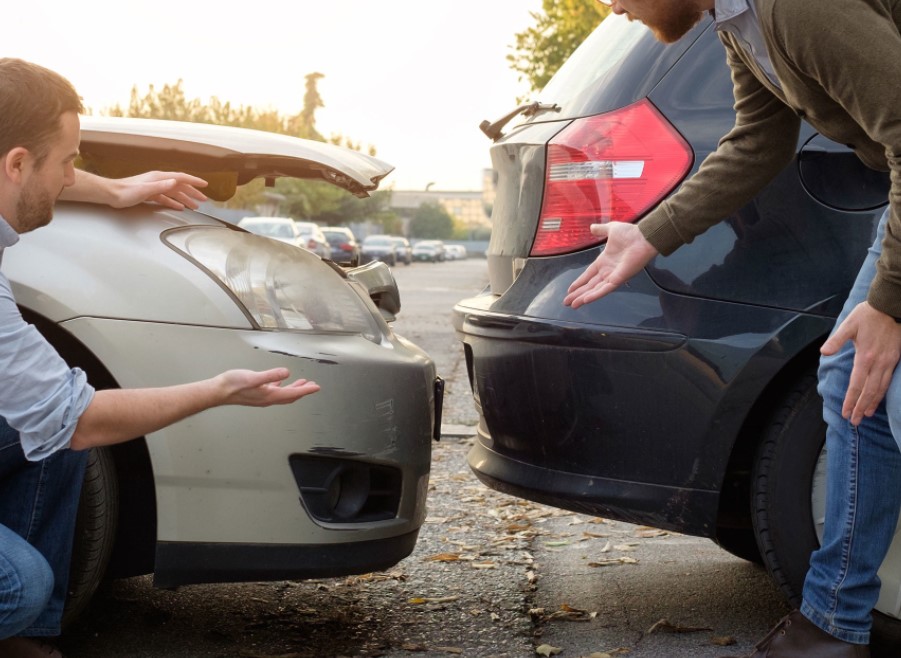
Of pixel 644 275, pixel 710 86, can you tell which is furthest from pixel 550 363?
pixel 710 86

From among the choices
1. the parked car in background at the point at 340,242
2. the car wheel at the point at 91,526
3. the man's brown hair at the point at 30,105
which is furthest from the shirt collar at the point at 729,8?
the parked car in background at the point at 340,242

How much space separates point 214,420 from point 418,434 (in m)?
0.53

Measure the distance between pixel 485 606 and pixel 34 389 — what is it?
1.59 metres

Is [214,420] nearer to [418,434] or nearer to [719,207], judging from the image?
[418,434]

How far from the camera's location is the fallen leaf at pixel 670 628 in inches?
124

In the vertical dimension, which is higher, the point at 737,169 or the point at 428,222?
the point at 737,169

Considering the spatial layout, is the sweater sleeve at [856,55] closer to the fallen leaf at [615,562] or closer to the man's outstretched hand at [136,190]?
the man's outstretched hand at [136,190]

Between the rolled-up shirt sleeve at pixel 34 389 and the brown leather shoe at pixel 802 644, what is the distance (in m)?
1.45

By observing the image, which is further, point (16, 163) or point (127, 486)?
point (127, 486)

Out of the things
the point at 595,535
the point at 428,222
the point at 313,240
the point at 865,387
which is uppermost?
the point at 865,387

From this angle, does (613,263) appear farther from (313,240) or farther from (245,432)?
(313,240)

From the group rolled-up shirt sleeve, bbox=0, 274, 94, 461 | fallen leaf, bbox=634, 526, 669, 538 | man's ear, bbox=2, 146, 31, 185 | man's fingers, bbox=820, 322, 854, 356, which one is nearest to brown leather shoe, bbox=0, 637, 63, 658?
rolled-up shirt sleeve, bbox=0, 274, 94, 461

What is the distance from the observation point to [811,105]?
227 cm

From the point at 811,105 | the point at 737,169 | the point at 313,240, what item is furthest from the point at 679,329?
the point at 313,240
